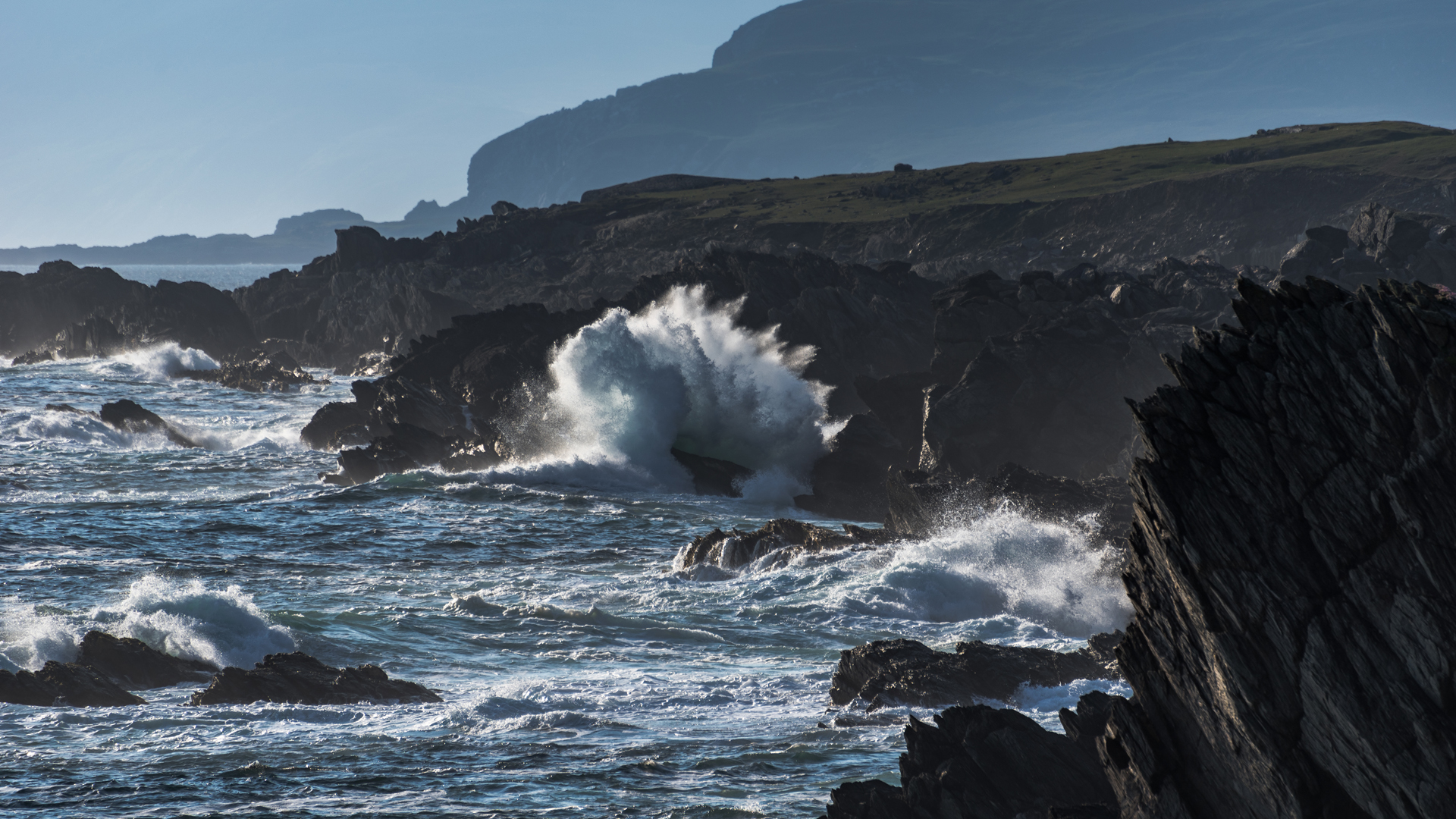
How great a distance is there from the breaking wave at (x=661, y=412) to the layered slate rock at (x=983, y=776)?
30351 mm

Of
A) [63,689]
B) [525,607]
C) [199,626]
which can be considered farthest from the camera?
[525,607]

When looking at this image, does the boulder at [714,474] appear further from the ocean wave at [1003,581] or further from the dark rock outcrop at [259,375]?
the dark rock outcrop at [259,375]

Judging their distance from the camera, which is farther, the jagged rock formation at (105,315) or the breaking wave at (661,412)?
the jagged rock formation at (105,315)

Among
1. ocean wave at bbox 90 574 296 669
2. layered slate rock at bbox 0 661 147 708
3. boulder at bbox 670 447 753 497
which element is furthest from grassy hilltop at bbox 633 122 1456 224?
layered slate rock at bbox 0 661 147 708

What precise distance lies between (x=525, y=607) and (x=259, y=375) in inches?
2366

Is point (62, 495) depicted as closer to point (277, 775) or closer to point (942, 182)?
point (277, 775)

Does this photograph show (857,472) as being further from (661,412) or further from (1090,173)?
(1090,173)

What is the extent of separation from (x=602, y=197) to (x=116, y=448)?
111 metres

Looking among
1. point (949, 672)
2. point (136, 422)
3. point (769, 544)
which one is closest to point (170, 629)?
point (949, 672)

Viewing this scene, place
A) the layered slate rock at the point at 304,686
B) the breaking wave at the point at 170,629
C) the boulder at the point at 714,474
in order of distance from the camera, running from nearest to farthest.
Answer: the layered slate rock at the point at 304,686 → the breaking wave at the point at 170,629 → the boulder at the point at 714,474

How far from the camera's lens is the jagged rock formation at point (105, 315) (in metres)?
95.8

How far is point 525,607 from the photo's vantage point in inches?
1021

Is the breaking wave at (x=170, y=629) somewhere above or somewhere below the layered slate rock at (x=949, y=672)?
above

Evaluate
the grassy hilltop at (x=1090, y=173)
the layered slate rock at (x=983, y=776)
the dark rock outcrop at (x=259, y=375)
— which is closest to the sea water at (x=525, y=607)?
the layered slate rock at (x=983, y=776)
